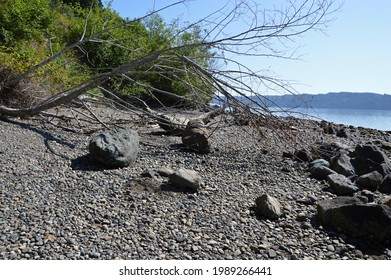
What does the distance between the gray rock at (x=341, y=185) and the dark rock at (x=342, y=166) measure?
487mm

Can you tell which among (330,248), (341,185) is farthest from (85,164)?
(341,185)

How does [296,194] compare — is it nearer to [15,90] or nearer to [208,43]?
[208,43]

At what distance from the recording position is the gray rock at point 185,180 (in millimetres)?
3844

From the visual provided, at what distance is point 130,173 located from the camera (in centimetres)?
424

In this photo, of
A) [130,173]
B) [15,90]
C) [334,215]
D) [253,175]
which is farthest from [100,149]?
[15,90]

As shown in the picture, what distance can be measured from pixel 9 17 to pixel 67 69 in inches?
72.9

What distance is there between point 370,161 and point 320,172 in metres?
0.87

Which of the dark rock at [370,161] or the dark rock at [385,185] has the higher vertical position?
the dark rock at [370,161]

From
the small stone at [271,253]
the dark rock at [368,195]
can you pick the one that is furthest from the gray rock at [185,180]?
the dark rock at [368,195]

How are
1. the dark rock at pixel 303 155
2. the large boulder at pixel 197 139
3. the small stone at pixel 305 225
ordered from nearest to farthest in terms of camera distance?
the small stone at pixel 305 225, the dark rock at pixel 303 155, the large boulder at pixel 197 139

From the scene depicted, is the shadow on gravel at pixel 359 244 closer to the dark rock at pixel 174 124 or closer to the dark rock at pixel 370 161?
the dark rock at pixel 370 161

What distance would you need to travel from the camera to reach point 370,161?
16.6 feet

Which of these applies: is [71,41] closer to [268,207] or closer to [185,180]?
[185,180]
